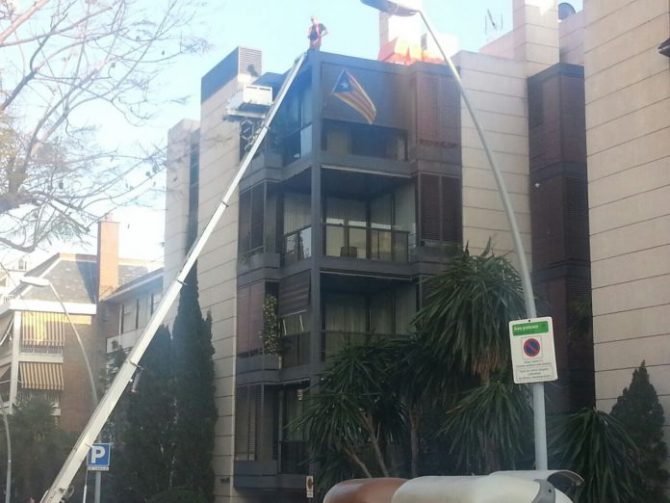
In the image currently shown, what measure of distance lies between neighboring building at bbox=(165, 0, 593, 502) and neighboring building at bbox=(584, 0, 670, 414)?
4.57 meters

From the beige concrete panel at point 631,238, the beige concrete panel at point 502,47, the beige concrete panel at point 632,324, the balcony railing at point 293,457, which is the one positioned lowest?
the balcony railing at point 293,457

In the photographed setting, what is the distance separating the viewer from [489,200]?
3078 centimetres

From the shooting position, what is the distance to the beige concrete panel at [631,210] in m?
21.9

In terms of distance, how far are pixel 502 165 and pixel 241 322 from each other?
8.77 m

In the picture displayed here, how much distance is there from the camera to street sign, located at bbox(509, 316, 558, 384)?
13867 millimetres

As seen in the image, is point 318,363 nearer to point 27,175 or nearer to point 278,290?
point 278,290

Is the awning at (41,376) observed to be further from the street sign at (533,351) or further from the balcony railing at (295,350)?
the street sign at (533,351)

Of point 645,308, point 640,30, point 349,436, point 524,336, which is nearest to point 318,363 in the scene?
point 349,436

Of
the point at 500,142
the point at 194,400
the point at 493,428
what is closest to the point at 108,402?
the point at 493,428

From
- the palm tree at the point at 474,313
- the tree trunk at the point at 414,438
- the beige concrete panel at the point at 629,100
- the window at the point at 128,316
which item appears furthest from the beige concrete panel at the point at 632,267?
the window at the point at 128,316

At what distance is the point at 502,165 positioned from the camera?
30.8m

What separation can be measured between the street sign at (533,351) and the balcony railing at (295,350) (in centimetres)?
1521

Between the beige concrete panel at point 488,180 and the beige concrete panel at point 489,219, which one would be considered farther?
the beige concrete panel at point 488,180

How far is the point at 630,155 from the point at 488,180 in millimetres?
8249
